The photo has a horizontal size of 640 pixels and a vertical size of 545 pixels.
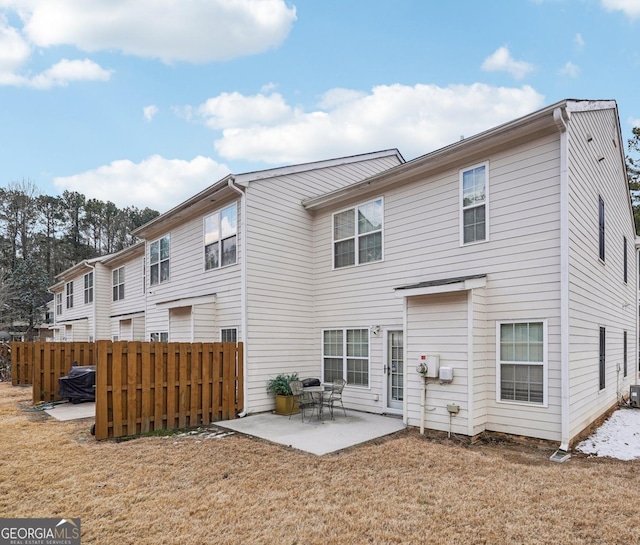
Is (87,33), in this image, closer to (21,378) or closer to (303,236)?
(303,236)

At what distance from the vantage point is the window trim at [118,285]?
60.7 feet

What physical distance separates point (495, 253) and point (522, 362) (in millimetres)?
1907

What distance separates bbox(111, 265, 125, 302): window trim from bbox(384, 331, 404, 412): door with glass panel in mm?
14103

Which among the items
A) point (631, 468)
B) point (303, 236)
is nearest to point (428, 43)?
point (303, 236)

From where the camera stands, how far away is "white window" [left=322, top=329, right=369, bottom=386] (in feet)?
30.9

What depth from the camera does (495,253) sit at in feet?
23.5

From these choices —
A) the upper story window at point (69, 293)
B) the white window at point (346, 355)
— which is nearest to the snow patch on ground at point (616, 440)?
the white window at point (346, 355)

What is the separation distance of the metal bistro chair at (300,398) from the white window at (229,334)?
1958 mm

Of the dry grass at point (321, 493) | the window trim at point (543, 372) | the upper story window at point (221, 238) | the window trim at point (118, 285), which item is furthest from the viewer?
the window trim at point (118, 285)

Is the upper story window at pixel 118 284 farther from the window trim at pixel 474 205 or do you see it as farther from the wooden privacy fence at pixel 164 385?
the window trim at pixel 474 205

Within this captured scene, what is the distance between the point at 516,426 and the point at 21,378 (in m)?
17.0

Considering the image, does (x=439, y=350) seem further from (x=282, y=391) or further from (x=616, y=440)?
(x=282, y=391)

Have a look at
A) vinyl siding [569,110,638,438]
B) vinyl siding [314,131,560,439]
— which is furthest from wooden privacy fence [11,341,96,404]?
vinyl siding [569,110,638,438]

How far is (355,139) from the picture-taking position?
24078 millimetres
